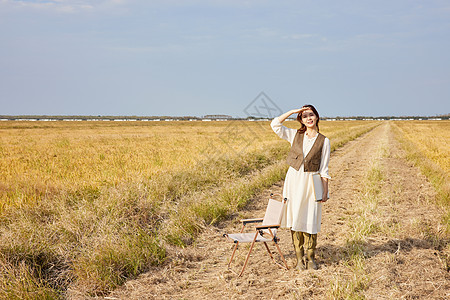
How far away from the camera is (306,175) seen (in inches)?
175

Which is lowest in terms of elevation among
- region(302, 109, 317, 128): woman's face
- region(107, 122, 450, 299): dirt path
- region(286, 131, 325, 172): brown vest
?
region(107, 122, 450, 299): dirt path

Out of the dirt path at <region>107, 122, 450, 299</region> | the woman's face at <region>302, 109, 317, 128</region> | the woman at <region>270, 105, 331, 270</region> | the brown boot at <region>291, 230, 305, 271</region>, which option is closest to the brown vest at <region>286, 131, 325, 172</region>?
the woman at <region>270, 105, 331, 270</region>

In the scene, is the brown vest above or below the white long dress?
above

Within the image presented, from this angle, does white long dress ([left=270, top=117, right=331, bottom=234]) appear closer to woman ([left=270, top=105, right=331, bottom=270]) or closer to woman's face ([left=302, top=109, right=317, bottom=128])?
woman ([left=270, top=105, right=331, bottom=270])

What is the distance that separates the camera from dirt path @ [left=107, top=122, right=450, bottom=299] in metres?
4.15

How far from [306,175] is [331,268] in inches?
55.7

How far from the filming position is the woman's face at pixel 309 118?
173 inches

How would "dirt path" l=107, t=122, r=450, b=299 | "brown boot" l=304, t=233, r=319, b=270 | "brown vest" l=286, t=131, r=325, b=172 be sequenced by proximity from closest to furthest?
1. "dirt path" l=107, t=122, r=450, b=299
2. "brown vest" l=286, t=131, r=325, b=172
3. "brown boot" l=304, t=233, r=319, b=270

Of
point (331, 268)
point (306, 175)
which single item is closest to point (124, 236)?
point (306, 175)

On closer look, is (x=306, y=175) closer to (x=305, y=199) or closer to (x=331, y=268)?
(x=305, y=199)

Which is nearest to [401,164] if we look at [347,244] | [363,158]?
[363,158]

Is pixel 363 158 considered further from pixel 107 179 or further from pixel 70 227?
pixel 70 227

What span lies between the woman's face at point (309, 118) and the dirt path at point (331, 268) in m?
1.95

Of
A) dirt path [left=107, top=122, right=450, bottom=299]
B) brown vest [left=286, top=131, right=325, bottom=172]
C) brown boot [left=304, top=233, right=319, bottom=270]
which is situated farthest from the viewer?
brown boot [left=304, top=233, right=319, bottom=270]
